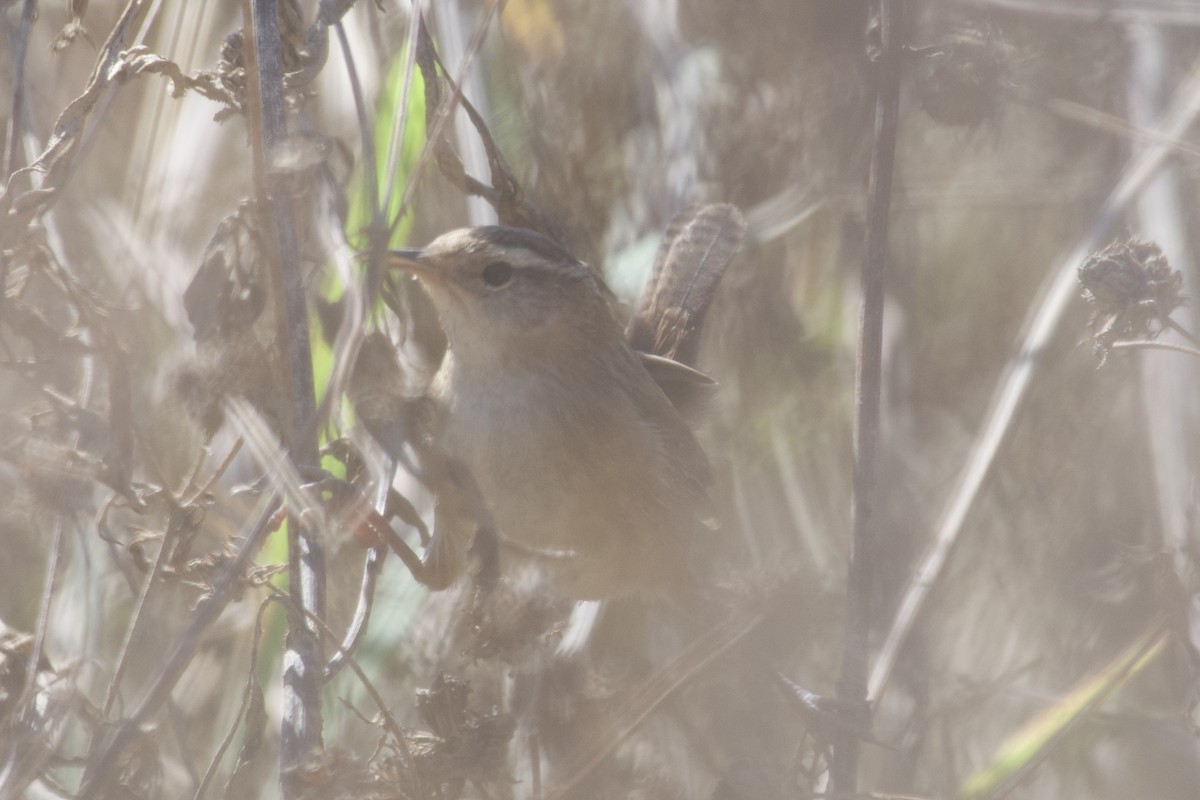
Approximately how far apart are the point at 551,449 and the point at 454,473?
23 centimetres

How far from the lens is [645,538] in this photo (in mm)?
2662

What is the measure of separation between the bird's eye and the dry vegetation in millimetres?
132

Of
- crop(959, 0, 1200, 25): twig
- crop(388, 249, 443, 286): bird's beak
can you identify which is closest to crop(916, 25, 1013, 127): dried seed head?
crop(959, 0, 1200, 25): twig

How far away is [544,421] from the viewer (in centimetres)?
244

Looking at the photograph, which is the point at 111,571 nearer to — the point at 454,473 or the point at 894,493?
the point at 454,473

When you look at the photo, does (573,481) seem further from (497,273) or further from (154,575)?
(154,575)

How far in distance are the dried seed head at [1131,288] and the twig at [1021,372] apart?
1.45 ft

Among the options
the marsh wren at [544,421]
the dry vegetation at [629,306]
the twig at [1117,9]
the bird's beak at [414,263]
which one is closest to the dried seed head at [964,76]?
the dry vegetation at [629,306]

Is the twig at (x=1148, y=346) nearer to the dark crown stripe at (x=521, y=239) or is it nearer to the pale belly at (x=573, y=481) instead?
the pale belly at (x=573, y=481)

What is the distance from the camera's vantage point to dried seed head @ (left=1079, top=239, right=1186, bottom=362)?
214 cm

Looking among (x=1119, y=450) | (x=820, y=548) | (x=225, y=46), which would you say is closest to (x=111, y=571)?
(x=225, y=46)

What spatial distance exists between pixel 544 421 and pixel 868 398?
0.70 metres

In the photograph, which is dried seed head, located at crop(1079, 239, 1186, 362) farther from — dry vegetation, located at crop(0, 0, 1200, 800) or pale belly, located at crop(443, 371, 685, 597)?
pale belly, located at crop(443, 371, 685, 597)

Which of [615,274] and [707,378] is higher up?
[615,274]
